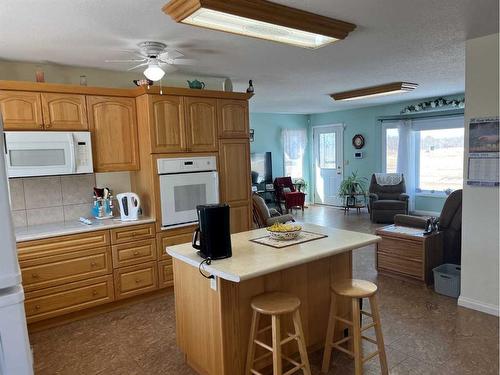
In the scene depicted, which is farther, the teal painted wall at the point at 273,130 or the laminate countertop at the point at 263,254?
the teal painted wall at the point at 273,130

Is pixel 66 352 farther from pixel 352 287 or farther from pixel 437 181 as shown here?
pixel 437 181

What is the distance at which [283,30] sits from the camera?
2633 millimetres

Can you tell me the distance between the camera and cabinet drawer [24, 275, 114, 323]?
310 cm

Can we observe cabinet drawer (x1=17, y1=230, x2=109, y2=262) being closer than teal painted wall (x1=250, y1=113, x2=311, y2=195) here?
Yes

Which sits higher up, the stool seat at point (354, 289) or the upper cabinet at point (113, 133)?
the upper cabinet at point (113, 133)

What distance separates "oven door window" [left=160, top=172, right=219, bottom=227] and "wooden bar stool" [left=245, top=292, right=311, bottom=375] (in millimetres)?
1826

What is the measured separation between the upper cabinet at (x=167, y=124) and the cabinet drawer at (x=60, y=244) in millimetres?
1010

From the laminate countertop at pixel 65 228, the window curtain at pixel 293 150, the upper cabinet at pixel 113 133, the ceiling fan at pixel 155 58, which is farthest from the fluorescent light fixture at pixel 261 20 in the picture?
the window curtain at pixel 293 150

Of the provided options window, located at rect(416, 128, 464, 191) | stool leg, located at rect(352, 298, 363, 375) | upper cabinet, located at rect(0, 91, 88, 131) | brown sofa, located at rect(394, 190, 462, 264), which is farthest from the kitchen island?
window, located at rect(416, 128, 464, 191)

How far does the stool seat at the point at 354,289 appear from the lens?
2.23 m

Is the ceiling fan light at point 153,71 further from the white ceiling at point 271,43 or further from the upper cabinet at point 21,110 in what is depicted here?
the upper cabinet at point 21,110

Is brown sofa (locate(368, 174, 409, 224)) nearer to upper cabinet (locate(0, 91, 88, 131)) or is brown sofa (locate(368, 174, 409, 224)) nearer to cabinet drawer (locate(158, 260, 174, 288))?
cabinet drawer (locate(158, 260, 174, 288))

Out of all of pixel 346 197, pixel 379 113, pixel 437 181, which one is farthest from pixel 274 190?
pixel 437 181

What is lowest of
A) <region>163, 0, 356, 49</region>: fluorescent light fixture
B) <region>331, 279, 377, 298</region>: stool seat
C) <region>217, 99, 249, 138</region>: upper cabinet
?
<region>331, 279, 377, 298</region>: stool seat
